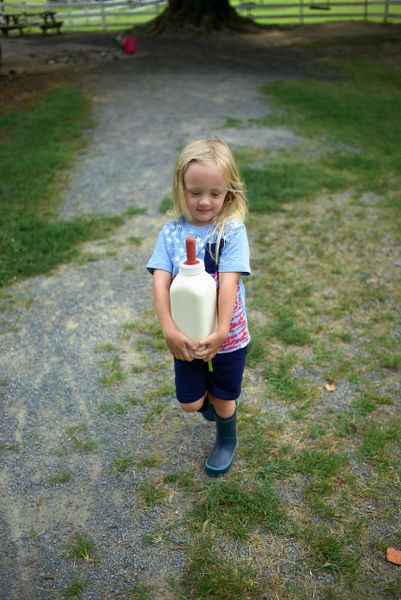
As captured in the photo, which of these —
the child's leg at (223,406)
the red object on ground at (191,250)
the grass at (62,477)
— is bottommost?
the grass at (62,477)

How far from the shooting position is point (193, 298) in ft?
6.82

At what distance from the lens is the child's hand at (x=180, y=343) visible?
7.16 feet

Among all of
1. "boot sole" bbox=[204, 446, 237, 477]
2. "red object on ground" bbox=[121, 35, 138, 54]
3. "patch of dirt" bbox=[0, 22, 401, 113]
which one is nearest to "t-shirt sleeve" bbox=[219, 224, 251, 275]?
"boot sole" bbox=[204, 446, 237, 477]

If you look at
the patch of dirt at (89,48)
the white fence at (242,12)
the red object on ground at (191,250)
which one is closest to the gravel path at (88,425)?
the red object on ground at (191,250)

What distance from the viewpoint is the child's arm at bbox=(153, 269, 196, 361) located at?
2189 mm

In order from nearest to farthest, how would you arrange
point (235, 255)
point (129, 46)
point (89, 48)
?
point (235, 255) < point (129, 46) < point (89, 48)

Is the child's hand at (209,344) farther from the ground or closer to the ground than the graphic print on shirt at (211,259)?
closer to the ground

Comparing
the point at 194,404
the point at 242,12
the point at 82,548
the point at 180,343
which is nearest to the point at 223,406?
the point at 194,404

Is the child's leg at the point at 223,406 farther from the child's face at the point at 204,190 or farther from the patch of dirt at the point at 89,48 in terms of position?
the patch of dirt at the point at 89,48

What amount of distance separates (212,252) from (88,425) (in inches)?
54.2

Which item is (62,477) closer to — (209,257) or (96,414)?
(96,414)

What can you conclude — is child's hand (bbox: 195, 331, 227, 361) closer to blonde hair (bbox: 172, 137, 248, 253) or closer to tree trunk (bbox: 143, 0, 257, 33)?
blonde hair (bbox: 172, 137, 248, 253)

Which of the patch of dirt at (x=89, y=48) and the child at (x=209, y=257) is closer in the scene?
the child at (x=209, y=257)

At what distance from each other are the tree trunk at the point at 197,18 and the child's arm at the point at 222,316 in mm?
15474
